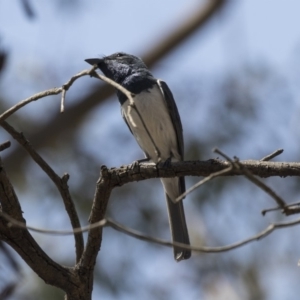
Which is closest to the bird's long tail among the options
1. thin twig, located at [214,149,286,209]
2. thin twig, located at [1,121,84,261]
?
thin twig, located at [1,121,84,261]

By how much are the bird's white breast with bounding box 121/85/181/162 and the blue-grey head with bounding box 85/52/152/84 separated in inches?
10.2

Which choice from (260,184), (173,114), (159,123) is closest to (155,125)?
(159,123)

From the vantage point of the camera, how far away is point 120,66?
221 inches

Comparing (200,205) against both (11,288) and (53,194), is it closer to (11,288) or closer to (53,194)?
(53,194)

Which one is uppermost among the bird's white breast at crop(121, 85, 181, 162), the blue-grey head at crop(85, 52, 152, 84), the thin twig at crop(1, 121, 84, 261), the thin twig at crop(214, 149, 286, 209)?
the blue-grey head at crop(85, 52, 152, 84)

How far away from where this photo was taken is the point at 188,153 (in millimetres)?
7703

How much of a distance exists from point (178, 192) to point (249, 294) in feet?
10.5

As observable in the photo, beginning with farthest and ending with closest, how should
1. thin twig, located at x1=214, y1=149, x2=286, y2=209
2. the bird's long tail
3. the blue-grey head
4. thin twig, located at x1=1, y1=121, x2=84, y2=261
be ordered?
the blue-grey head → the bird's long tail → thin twig, located at x1=1, y1=121, x2=84, y2=261 → thin twig, located at x1=214, y1=149, x2=286, y2=209

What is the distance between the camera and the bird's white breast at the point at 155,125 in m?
5.08

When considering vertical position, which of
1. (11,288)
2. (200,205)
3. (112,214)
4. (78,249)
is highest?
(200,205)

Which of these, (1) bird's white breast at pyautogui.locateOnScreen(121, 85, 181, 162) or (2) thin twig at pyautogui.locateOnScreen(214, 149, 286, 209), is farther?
(1) bird's white breast at pyautogui.locateOnScreen(121, 85, 181, 162)

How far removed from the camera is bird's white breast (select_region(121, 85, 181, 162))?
5.08 metres

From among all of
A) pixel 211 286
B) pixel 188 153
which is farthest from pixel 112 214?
pixel 211 286

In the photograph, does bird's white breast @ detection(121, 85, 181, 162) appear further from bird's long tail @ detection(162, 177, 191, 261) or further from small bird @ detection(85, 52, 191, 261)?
bird's long tail @ detection(162, 177, 191, 261)
